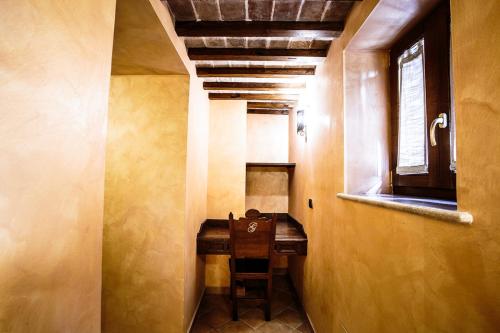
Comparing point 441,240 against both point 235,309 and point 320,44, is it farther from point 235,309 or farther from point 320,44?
point 235,309

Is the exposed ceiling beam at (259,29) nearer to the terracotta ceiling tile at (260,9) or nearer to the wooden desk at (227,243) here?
the terracotta ceiling tile at (260,9)

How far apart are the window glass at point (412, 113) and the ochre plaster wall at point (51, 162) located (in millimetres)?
1616

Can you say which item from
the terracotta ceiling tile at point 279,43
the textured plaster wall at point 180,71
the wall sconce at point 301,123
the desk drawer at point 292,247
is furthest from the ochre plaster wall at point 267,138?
the terracotta ceiling tile at point 279,43

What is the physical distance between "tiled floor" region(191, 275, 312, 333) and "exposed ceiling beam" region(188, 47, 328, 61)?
2.78m

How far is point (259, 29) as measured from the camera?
5.70 ft

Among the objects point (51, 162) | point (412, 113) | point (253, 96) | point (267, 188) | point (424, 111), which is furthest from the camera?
point (267, 188)

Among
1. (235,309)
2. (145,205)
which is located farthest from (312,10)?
(235,309)

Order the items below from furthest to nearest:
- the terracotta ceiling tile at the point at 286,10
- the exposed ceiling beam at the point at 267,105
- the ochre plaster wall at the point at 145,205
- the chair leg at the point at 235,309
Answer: the exposed ceiling beam at the point at 267,105 → the chair leg at the point at 235,309 → the ochre plaster wall at the point at 145,205 → the terracotta ceiling tile at the point at 286,10

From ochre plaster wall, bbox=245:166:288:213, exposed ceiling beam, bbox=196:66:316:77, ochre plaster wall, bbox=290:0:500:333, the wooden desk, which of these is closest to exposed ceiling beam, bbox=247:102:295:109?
ochre plaster wall, bbox=245:166:288:213

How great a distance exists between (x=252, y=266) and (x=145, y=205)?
1424 millimetres

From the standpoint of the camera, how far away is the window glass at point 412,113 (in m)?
1.35

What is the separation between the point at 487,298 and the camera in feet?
2.10

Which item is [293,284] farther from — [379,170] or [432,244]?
[432,244]

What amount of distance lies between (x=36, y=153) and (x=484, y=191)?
1217mm
